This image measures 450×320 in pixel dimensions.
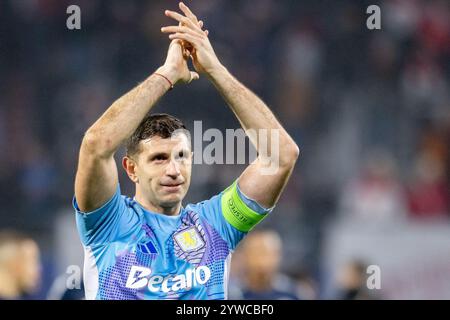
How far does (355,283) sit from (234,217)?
4.99m

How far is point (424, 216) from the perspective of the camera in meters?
12.6

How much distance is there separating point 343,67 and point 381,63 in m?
0.65

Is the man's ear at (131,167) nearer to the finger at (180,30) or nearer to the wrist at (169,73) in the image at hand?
the wrist at (169,73)

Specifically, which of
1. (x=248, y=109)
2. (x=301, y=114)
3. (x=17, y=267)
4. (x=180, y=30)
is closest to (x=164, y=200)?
(x=248, y=109)

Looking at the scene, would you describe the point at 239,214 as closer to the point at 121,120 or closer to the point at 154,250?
the point at 154,250

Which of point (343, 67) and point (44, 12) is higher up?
point (44, 12)

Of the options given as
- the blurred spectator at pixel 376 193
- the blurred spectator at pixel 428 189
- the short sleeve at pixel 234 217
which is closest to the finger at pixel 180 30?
the short sleeve at pixel 234 217

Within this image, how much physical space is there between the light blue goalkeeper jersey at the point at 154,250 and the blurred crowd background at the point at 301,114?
4814 mm

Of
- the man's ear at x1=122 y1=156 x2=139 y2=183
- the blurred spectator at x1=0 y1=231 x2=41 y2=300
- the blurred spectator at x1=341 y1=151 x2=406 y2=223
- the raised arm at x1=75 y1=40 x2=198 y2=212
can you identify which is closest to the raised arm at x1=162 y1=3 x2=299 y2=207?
the raised arm at x1=75 y1=40 x2=198 y2=212

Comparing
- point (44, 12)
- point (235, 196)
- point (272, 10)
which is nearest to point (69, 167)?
point (44, 12)

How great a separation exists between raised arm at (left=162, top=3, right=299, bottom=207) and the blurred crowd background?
4828 millimetres

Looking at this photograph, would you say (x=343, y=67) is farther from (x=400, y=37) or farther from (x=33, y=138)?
(x=33, y=138)

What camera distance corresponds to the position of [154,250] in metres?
4.84
